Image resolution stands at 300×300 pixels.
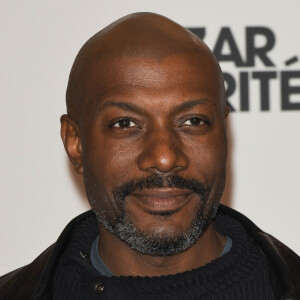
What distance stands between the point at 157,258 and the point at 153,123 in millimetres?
357

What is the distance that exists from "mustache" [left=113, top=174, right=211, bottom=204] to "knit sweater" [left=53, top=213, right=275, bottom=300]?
0.60 feet

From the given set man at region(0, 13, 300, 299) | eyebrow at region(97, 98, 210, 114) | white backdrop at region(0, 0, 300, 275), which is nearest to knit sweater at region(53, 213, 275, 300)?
man at region(0, 13, 300, 299)

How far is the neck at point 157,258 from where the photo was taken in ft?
6.70

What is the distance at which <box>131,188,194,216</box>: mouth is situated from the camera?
1.91m

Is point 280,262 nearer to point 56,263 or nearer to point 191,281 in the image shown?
point 191,281

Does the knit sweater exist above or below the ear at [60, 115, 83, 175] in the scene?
below

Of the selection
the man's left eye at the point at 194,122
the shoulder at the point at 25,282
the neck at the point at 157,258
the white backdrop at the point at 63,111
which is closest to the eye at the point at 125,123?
the man's left eye at the point at 194,122

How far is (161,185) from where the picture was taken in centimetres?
189

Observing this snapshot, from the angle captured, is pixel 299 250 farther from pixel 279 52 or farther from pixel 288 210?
pixel 279 52

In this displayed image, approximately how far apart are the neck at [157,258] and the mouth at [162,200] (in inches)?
6.6

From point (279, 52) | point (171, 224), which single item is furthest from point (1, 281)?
point (279, 52)

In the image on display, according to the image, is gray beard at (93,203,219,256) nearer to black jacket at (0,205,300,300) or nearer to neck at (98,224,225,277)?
neck at (98,224,225,277)

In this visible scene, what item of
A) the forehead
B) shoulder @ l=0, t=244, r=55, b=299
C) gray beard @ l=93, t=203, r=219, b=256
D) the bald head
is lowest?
shoulder @ l=0, t=244, r=55, b=299

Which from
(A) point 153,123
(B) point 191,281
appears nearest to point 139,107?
(A) point 153,123
